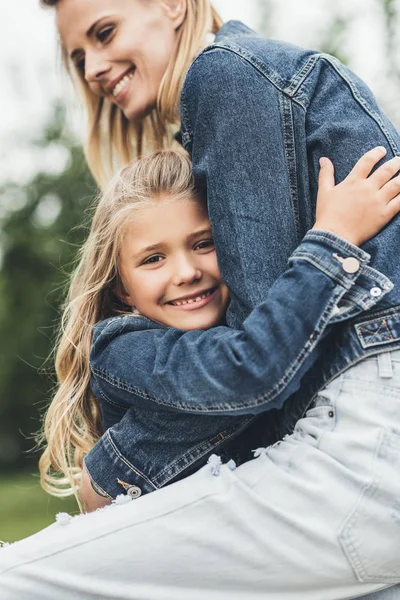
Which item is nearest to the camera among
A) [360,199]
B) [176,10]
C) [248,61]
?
[360,199]

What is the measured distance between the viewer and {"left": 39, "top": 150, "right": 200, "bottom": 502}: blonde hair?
2.92m

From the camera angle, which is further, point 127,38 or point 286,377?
point 127,38

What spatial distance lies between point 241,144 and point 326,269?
46 cm

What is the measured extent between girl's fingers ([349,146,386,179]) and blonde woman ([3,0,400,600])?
0.15 feet

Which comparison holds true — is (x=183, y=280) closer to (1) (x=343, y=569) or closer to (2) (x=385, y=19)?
(1) (x=343, y=569)

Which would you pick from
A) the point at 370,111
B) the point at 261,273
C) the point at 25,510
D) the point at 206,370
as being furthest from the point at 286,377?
the point at 25,510

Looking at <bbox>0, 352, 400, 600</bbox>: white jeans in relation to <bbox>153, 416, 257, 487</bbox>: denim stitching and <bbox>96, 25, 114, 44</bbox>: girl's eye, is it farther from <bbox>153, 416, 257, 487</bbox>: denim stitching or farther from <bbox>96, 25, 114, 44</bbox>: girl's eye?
<bbox>96, 25, 114, 44</bbox>: girl's eye

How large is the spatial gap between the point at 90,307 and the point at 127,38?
118 cm

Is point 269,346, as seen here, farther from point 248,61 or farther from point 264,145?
point 248,61

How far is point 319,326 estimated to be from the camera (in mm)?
2211

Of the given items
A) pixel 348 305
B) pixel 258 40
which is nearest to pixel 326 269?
pixel 348 305

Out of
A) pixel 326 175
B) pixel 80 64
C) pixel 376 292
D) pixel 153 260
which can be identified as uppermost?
pixel 80 64

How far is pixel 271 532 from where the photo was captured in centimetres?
219

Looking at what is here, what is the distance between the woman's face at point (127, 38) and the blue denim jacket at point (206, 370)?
1.23m
